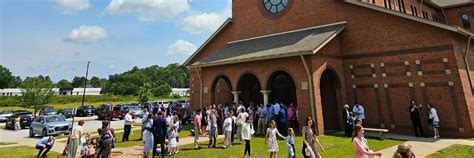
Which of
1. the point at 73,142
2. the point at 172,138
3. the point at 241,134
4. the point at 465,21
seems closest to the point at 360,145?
the point at 241,134

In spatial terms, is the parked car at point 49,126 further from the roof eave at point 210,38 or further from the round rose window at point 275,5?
the round rose window at point 275,5

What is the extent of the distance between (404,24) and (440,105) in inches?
177

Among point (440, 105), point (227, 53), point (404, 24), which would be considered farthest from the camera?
point (227, 53)

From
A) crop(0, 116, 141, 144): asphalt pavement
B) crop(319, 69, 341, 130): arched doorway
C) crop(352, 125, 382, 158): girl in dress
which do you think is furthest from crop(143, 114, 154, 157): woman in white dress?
crop(319, 69, 341, 130): arched doorway

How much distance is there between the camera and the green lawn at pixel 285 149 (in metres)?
10.5

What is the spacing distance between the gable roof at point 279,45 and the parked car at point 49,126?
35.7 ft

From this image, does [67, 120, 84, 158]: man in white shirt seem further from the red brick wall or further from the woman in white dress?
the red brick wall

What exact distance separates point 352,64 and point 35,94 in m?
40.7

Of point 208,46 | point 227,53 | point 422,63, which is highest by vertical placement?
point 208,46

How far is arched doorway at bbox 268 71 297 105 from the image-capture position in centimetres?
1803

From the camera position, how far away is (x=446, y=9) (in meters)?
28.2

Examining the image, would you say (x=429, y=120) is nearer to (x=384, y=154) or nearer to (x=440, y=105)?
(x=440, y=105)

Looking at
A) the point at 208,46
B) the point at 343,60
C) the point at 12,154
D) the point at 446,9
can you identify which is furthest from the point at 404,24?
the point at 12,154

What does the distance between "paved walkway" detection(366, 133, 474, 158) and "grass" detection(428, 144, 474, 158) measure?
0.25 m
